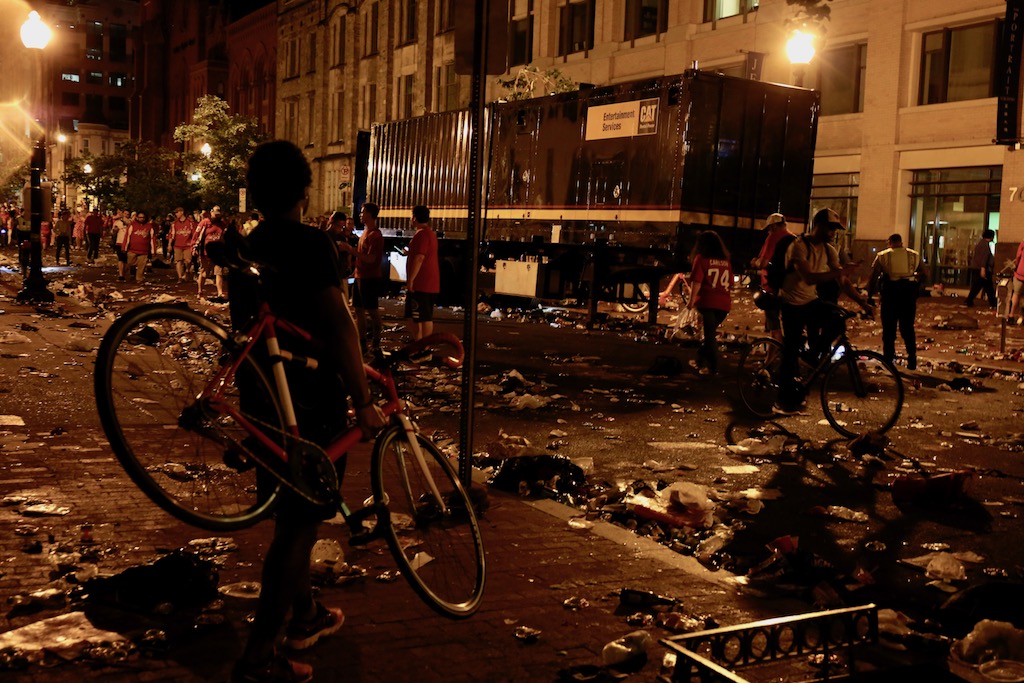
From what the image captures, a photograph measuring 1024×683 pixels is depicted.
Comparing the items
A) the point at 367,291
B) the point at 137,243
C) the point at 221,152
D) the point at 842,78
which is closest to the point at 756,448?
the point at 367,291

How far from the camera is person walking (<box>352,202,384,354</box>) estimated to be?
14.9m

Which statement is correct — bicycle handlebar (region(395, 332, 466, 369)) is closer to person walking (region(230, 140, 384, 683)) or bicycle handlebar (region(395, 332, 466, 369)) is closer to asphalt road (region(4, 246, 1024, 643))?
person walking (region(230, 140, 384, 683))

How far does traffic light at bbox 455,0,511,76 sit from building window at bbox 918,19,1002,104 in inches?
941

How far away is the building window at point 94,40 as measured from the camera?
450 feet

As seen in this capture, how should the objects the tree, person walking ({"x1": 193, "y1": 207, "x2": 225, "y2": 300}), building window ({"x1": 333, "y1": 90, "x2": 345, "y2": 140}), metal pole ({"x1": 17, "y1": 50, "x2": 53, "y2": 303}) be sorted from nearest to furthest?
metal pole ({"x1": 17, "y1": 50, "x2": 53, "y2": 303}), person walking ({"x1": 193, "y1": 207, "x2": 225, "y2": 300}), the tree, building window ({"x1": 333, "y1": 90, "x2": 345, "y2": 140})

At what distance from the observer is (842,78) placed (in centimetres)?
3100

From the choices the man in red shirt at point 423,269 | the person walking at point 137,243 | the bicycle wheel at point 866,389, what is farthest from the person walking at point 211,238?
the bicycle wheel at point 866,389

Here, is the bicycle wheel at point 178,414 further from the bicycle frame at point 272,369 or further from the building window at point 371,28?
the building window at point 371,28

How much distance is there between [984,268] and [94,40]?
13429cm

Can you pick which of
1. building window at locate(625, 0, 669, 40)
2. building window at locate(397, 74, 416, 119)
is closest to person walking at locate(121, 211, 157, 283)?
building window at locate(625, 0, 669, 40)

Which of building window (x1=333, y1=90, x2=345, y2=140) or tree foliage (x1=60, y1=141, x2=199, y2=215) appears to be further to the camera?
tree foliage (x1=60, y1=141, x2=199, y2=215)

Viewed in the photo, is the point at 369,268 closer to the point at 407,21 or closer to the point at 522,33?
the point at 522,33

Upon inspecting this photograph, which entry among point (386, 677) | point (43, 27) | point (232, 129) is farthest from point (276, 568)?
point (232, 129)

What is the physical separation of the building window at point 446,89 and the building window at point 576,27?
628cm
